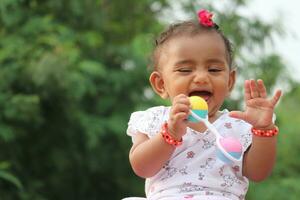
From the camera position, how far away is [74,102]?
15.9 feet

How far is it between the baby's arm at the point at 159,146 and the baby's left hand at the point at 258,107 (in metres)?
0.15

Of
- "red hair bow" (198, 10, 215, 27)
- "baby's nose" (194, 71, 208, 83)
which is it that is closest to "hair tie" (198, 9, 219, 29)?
"red hair bow" (198, 10, 215, 27)

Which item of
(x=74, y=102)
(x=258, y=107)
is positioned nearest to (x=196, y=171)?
(x=258, y=107)

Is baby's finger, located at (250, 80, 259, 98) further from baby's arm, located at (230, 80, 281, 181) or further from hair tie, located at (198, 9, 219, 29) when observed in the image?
hair tie, located at (198, 9, 219, 29)

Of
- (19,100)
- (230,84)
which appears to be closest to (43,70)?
(19,100)

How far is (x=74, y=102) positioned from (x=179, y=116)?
2.98 m

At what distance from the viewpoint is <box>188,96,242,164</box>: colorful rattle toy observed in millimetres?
1918

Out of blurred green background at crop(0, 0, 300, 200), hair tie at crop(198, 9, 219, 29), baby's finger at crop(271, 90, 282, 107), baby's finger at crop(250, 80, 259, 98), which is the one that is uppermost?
blurred green background at crop(0, 0, 300, 200)

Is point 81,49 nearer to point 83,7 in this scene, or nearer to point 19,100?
point 83,7

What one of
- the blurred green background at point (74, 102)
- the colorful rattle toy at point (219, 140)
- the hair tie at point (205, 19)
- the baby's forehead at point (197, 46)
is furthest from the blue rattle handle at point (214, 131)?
the blurred green background at point (74, 102)

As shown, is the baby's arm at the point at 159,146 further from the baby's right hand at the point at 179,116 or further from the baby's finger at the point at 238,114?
the baby's finger at the point at 238,114

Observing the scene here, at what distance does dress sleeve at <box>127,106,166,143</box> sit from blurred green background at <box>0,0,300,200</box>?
2119 mm

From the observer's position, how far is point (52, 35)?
496cm

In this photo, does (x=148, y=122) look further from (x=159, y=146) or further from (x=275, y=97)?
(x=275, y=97)
